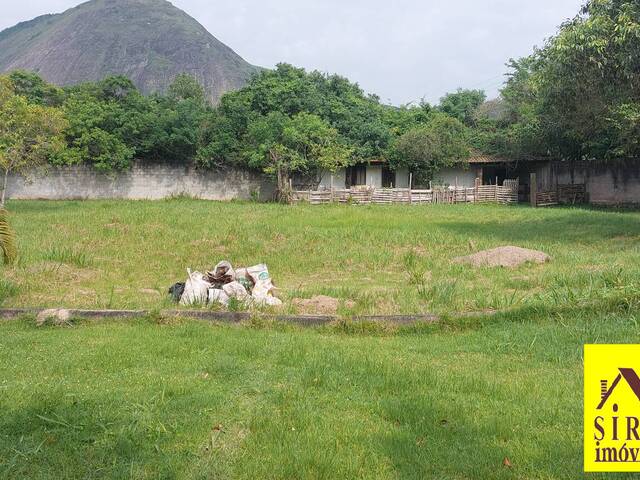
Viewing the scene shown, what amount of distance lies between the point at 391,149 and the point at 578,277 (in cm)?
2478

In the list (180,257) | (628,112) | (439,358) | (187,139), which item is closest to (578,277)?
(439,358)

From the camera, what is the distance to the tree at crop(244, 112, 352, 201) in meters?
29.9

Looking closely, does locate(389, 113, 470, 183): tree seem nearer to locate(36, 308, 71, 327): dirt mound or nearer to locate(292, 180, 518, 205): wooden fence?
locate(292, 180, 518, 205): wooden fence

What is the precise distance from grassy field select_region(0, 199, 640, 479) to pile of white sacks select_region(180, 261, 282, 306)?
534 mm

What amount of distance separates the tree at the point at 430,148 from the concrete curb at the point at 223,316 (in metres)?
25.3

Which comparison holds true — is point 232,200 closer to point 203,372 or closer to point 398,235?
point 398,235

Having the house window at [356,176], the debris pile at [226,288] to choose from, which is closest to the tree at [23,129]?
the debris pile at [226,288]

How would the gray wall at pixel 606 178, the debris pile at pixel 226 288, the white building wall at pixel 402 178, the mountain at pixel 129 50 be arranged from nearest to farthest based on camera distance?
the debris pile at pixel 226 288 → the gray wall at pixel 606 178 → the white building wall at pixel 402 178 → the mountain at pixel 129 50

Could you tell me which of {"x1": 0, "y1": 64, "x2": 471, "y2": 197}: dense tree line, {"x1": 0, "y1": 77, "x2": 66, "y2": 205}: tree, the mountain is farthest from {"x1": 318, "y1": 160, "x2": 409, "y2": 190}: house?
the mountain

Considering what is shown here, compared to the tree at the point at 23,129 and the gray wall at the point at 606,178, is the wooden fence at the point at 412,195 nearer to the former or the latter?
the gray wall at the point at 606,178

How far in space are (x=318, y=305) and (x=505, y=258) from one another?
5203 millimetres

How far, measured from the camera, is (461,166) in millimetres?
34031

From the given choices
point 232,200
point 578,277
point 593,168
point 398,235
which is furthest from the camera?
point 232,200

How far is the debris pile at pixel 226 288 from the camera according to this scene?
8.34 m
